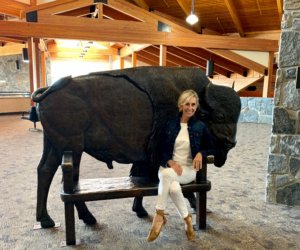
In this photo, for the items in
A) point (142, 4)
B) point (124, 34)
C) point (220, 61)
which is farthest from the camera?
point (220, 61)

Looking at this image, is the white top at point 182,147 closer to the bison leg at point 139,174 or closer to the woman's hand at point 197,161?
the woman's hand at point 197,161

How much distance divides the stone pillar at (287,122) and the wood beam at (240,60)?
20.9 feet

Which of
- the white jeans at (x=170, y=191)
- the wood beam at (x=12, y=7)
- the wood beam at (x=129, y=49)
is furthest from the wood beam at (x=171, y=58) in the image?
the white jeans at (x=170, y=191)

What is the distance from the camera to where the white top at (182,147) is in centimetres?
198

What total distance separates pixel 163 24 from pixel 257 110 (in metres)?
3.61

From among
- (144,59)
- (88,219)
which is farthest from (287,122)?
(144,59)

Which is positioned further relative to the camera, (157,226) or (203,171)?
(203,171)

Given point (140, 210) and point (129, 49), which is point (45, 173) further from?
point (129, 49)

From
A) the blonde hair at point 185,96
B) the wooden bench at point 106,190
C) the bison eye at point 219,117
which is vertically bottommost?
the wooden bench at point 106,190

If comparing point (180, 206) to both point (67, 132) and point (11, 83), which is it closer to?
point (67, 132)

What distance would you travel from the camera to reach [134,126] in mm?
2021

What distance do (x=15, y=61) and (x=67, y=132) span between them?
11.8m

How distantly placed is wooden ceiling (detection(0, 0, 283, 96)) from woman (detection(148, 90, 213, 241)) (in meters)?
6.10

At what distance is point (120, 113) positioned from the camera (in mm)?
1996
